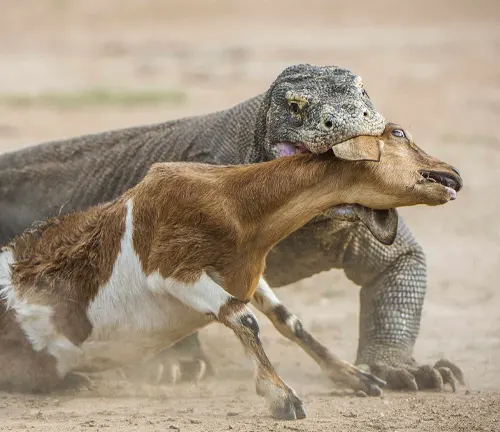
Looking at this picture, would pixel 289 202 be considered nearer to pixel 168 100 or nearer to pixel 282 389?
pixel 282 389

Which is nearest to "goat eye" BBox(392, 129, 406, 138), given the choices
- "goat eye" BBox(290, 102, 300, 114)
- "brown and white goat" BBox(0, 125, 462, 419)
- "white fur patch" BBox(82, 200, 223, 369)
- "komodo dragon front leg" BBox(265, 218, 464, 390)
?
"brown and white goat" BBox(0, 125, 462, 419)

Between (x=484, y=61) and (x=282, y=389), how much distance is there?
1802 centimetres

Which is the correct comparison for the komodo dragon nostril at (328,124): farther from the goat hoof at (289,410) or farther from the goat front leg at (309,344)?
the goat hoof at (289,410)

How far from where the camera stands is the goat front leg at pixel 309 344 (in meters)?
8.16

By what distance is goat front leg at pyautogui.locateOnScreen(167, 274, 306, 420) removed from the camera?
7137 mm

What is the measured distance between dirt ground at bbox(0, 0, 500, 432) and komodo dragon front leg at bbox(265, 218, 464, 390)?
47 centimetres

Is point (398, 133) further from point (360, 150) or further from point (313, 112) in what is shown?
point (313, 112)

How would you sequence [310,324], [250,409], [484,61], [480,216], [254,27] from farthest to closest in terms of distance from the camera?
[254,27] → [484,61] → [480,216] → [310,324] → [250,409]

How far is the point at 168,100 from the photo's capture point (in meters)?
21.3

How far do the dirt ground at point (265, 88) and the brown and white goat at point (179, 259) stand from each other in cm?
33

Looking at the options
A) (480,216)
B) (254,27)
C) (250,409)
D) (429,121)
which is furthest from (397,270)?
(254,27)

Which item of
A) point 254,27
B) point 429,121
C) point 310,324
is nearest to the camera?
point 310,324

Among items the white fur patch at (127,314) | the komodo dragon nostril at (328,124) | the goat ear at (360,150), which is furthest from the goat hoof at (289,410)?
the komodo dragon nostril at (328,124)

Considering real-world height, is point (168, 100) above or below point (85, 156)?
above
